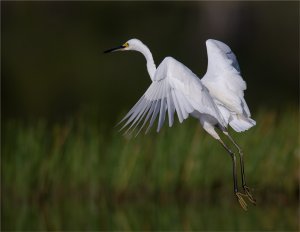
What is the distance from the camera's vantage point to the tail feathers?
670 centimetres

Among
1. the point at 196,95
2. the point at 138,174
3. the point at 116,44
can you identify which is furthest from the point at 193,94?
the point at 116,44

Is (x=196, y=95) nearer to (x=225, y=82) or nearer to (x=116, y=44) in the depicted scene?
(x=225, y=82)

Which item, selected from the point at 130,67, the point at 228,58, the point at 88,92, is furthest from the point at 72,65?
the point at 228,58

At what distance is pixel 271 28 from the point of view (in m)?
21.7

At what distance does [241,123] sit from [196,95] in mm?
724

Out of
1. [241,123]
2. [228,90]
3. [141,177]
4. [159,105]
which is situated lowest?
[141,177]

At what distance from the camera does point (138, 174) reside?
381 inches

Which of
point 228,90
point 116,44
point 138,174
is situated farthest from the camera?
point 116,44

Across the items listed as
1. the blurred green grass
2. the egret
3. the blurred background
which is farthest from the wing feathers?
the blurred green grass

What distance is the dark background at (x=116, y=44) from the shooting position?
15375mm

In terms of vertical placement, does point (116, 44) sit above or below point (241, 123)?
below

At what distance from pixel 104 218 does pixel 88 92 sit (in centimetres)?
637

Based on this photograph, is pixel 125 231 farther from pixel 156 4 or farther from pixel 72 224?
pixel 156 4

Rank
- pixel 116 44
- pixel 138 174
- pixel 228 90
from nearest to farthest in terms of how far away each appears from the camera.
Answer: pixel 228 90
pixel 138 174
pixel 116 44
